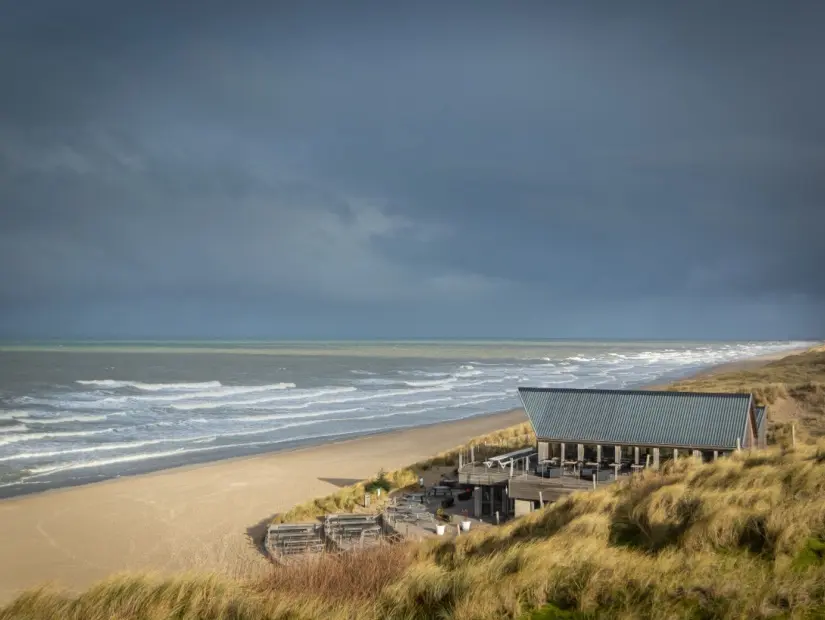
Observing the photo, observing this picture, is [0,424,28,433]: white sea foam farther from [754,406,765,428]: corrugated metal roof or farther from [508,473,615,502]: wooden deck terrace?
[754,406,765,428]: corrugated metal roof

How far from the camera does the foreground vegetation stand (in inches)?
267

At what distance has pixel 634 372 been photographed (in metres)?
87.6

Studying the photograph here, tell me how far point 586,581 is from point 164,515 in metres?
19.4

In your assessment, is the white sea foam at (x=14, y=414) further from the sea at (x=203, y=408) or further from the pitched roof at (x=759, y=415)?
Answer: the pitched roof at (x=759, y=415)

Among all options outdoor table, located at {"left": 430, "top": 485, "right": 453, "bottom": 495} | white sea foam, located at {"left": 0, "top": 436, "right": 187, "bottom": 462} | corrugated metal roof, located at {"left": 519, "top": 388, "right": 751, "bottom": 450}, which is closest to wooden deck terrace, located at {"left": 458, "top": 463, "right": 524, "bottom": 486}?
corrugated metal roof, located at {"left": 519, "top": 388, "right": 751, "bottom": 450}

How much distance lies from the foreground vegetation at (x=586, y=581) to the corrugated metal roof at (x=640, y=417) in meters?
9.91

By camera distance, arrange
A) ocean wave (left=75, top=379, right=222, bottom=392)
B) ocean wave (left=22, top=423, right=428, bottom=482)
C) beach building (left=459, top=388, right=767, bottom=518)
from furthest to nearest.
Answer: ocean wave (left=75, top=379, right=222, bottom=392)
ocean wave (left=22, top=423, right=428, bottom=482)
beach building (left=459, top=388, right=767, bottom=518)

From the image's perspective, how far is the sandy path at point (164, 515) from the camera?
18.3m

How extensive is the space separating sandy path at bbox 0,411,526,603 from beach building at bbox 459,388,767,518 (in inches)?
299

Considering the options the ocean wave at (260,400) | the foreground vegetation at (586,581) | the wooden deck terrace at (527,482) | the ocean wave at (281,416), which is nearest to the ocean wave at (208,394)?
the ocean wave at (260,400)

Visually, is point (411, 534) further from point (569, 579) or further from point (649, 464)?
point (569, 579)

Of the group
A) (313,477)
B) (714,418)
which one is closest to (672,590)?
(714,418)

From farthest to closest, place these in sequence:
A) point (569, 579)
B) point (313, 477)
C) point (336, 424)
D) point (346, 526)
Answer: point (336, 424) < point (313, 477) < point (346, 526) < point (569, 579)

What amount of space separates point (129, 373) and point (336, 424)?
5126 cm
